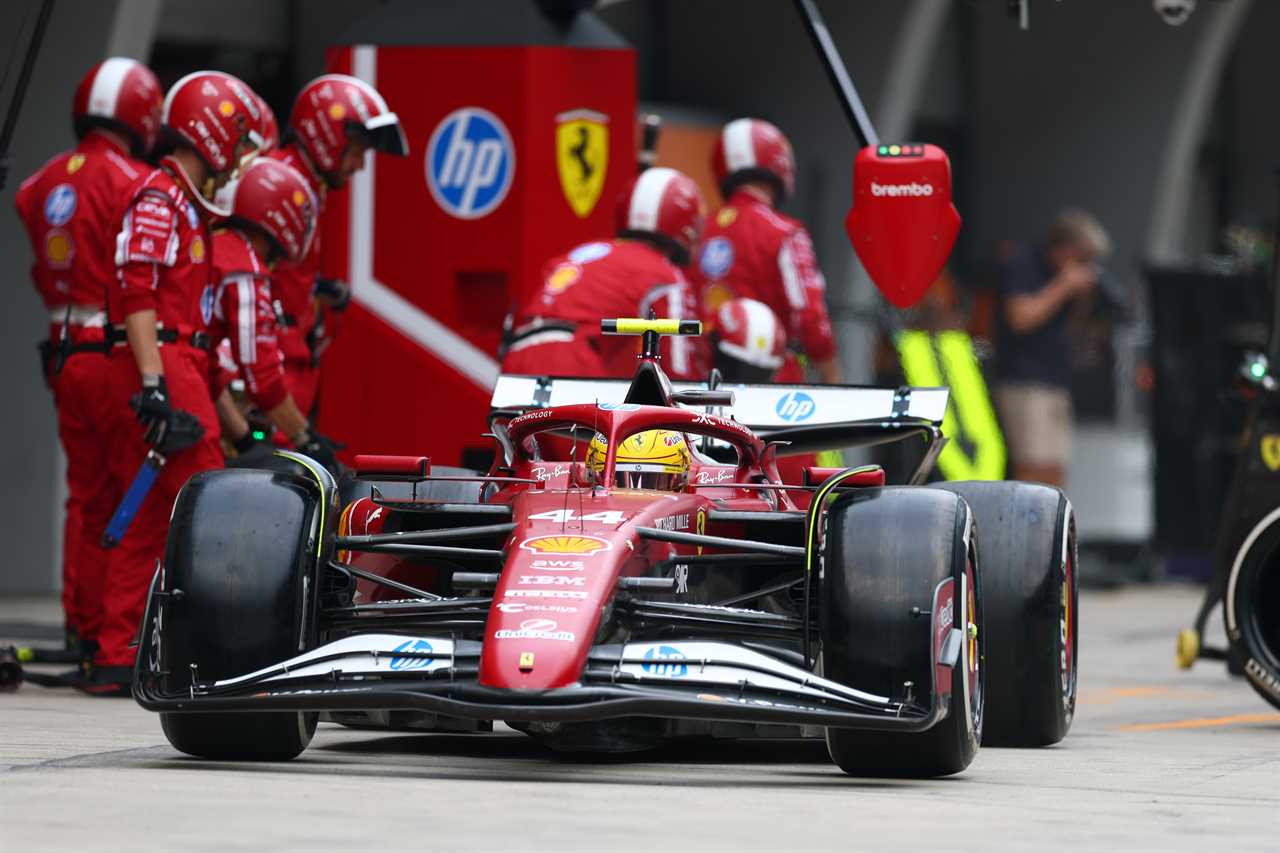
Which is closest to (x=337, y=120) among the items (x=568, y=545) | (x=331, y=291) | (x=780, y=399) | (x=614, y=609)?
(x=331, y=291)

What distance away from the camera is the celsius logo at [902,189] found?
32.7 feet

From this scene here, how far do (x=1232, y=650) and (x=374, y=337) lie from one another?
5.05 meters

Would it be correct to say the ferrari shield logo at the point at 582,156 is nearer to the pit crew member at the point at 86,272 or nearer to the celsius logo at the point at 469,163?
the celsius logo at the point at 469,163

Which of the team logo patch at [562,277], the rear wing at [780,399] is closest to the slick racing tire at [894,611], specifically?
the rear wing at [780,399]

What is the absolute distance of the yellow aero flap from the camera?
8305mm

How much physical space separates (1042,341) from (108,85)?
29.9 ft

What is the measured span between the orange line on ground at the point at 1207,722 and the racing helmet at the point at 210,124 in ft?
12.5

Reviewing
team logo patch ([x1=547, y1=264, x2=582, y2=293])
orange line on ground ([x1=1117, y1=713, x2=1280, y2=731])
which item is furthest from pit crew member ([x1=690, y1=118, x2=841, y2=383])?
orange line on ground ([x1=1117, y1=713, x2=1280, y2=731])

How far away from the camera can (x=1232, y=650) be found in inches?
381

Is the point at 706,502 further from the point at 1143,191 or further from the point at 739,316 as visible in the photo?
the point at 1143,191

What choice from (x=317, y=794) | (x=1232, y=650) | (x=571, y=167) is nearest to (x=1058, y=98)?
(x=571, y=167)

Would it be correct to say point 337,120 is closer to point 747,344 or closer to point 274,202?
point 274,202

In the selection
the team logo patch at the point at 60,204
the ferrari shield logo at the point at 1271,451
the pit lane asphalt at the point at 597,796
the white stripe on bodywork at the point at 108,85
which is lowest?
the pit lane asphalt at the point at 597,796

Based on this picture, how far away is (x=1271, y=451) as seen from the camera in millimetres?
9664
